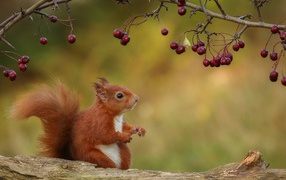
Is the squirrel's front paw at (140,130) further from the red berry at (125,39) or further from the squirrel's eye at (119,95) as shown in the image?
the red berry at (125,39)

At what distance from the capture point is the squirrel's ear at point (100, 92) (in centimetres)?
357

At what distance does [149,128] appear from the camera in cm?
660

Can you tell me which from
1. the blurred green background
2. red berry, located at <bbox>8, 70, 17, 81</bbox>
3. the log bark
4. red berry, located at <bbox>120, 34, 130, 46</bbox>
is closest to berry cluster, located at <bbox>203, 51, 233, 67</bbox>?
red berry, located at <bbox>120, 34, 130, 46</bbox>

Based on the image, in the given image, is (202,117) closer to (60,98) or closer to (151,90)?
(151,90)

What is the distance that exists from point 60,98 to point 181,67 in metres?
3.53

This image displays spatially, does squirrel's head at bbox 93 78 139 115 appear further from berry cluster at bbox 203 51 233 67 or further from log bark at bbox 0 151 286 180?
berry cluster at bbox 203 51 233 67

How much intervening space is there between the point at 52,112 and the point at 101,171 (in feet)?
1.42

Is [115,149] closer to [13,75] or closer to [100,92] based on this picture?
[100,92]

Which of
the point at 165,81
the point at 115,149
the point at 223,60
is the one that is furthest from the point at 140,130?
the point at 165,81

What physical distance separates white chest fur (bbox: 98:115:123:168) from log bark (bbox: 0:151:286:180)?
114 millimetres

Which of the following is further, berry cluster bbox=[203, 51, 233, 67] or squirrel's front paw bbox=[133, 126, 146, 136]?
squirrel's front paw bbox=[133, 126, 146, 136]

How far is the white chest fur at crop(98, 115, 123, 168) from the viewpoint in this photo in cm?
350

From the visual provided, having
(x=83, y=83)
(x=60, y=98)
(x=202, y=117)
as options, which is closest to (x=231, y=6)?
(x=202, y=117)

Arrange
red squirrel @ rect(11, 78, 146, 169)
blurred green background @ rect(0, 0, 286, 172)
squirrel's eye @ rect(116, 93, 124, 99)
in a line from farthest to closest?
blurred green background @ rect(0, 0, 286, 172), squirrel's eye @ rect(116, 93, 124, 99), red squirrel @ rect(11, 78, 146, 169)
